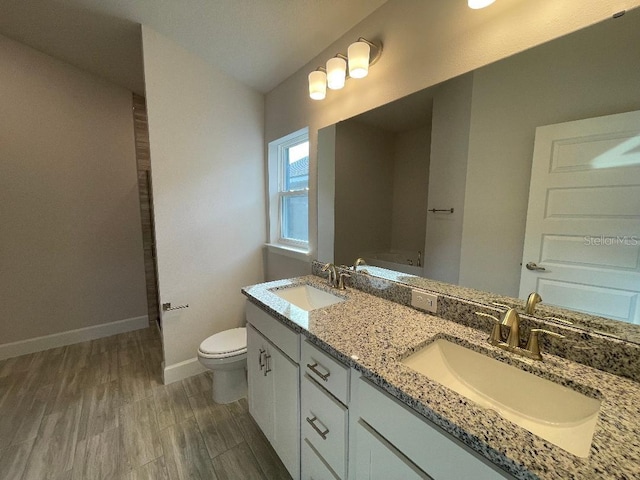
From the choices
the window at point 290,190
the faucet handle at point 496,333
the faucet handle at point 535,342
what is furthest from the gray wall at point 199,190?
the faucet handle at point 535,342

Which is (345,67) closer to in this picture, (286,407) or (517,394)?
(517,394)

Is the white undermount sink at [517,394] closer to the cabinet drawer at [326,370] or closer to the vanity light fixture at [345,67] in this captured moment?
the cabinet drawer at [326,370]

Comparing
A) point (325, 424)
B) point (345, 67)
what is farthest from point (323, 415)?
point (345, 67)

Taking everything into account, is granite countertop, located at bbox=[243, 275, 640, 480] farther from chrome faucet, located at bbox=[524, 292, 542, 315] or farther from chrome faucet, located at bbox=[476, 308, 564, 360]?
chrome faucet, located at bbox=[524, 292, 542, 315]

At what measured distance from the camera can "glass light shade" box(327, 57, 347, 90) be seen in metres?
1.46

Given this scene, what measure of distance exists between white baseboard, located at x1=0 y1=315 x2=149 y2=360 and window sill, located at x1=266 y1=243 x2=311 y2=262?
1.83 m

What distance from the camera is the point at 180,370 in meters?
2.12

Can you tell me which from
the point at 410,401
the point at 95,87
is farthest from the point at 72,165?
the point at 410,401

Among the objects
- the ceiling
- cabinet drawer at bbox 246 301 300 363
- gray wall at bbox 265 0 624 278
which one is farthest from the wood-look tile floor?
the ceiling

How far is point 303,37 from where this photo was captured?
5.44 ft

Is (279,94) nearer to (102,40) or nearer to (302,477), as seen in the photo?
(102,40)

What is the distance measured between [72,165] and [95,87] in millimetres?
799

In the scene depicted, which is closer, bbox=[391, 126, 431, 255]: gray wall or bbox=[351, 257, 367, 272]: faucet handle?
bbox=[391, 126, 431, 255]: gray wall

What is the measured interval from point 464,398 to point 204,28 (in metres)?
2.40
